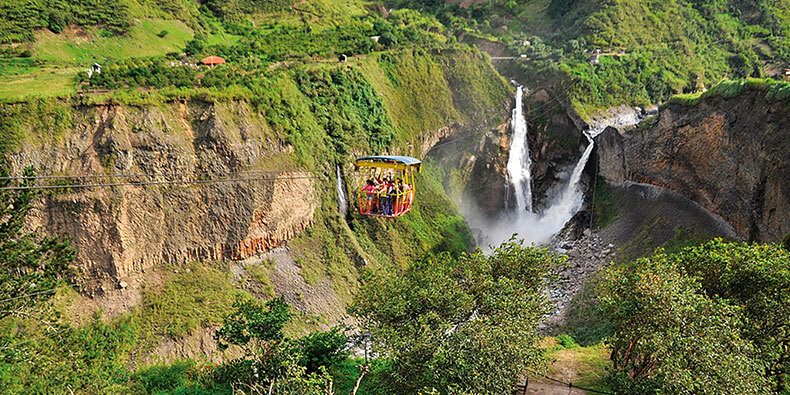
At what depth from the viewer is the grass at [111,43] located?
38.2m

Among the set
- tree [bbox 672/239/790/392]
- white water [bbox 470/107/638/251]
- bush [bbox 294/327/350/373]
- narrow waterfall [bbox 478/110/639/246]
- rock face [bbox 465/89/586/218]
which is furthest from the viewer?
rock face [bbox 465/89/586/218]

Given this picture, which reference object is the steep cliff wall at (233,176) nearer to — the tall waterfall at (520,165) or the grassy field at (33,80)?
the grassy field at (33,80)

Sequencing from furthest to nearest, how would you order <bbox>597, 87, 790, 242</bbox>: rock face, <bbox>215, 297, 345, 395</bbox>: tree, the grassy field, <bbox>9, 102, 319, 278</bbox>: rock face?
<bbox>597, 87, 790, 242</bbox>: rock face, the grassy field, <bbox>9, 102, 319, 278</bbox>: rock face, <bbox>215, 297, 345, 395</bbox>: tree

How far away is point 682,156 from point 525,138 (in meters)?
20.1

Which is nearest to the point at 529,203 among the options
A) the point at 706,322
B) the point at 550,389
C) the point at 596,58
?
the point at 596,58

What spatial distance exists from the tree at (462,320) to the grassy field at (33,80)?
66.9 ft

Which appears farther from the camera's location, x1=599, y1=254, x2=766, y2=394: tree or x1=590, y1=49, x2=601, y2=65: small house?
x1=590, y1=49, x2=601, y2=65: small house

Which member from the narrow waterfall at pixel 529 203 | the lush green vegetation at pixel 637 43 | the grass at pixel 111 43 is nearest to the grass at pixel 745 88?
A: the narrow waterfall at pixel 529 203

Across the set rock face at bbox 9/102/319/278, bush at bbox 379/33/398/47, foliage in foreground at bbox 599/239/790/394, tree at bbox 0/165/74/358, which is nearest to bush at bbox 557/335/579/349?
foliage in foreground at bbox 599/239/790/394

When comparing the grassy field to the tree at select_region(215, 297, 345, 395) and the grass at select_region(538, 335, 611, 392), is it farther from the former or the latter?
the grass at select_region(538, 335, 611, 392)

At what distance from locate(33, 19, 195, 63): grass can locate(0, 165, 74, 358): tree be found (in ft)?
56.0

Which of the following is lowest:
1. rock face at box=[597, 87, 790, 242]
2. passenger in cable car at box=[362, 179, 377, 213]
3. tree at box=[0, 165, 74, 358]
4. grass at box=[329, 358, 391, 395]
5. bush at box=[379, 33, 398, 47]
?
grass at box=[329, 358, 391, 395]

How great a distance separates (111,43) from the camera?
4275cm

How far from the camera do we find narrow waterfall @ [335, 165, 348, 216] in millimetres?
38959
